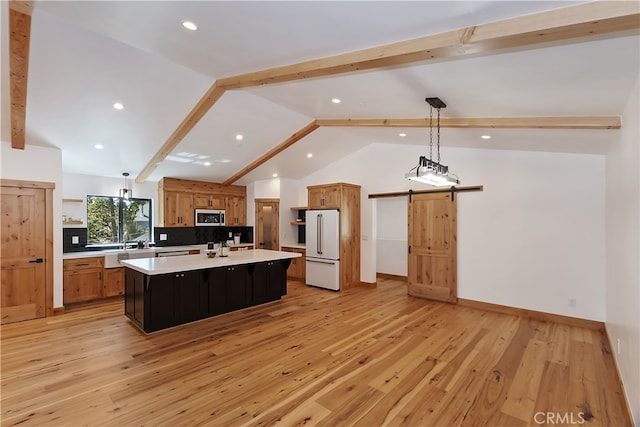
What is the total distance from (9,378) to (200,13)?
12.4 ft

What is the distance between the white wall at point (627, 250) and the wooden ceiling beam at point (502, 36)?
952 mm

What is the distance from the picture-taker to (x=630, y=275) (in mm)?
2576

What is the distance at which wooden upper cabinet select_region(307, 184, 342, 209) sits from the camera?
665 centimetres

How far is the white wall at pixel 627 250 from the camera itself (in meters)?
2.29

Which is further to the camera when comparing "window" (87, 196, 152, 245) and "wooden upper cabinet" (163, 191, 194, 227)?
"wooden upper cabinet" (163, 191, 194, 227)

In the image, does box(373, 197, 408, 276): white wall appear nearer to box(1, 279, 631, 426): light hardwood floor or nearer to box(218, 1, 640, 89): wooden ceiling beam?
box(1, 279, 631, 426): light hardwood floor

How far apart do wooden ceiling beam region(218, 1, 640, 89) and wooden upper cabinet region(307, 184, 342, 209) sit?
13.0 feet

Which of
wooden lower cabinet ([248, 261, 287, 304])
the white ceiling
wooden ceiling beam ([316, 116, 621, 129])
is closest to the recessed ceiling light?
the white ceiling

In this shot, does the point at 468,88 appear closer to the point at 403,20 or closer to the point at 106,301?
the point at 403,20

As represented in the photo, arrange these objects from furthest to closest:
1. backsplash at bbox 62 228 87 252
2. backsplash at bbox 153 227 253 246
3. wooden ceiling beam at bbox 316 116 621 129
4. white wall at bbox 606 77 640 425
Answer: backsplash at bbox 153 227 253 246
backsplash at bbox 62 228 87 252
wooden ceiling beam at bbox 316 116 621 129
white wall at bbox 606 77 640 425

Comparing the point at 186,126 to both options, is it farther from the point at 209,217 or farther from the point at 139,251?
the point at 209,217

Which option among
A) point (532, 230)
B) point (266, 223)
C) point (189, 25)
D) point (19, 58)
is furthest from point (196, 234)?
point (532, 230)

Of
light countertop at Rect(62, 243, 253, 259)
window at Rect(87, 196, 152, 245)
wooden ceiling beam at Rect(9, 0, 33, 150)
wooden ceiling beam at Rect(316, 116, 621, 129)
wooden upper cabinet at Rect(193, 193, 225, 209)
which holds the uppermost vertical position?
wooden ceiling beam at Rect(9, 0, 33, 150)

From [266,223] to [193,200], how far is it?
6.15ft
